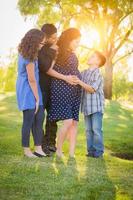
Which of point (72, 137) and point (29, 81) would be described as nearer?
point (29, 81)

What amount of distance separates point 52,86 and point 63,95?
242 millimetres

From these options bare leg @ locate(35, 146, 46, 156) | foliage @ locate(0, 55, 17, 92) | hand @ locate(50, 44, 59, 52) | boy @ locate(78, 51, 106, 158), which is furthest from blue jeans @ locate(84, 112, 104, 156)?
foliage @ locate(0, 55, 17, 92)

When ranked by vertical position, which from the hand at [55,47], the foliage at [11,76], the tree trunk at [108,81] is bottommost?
the foliage at [11,76]

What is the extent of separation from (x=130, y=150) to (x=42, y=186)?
5.97 meters

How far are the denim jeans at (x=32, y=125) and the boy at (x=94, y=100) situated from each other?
1061mm

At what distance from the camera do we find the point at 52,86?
26.2 feet

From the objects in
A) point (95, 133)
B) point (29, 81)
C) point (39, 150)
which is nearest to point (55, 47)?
point (29, 81)

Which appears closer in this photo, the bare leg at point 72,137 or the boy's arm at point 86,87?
the boy's arm at point 86,87

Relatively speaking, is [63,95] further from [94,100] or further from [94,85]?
[94,100]

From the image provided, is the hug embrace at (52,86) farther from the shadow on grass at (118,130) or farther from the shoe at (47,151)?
the shadow on grass at (118,130)

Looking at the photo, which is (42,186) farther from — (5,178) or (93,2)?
(93,2)

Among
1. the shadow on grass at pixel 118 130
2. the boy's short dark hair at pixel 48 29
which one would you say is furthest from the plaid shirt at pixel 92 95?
the shadow on grass at pixel 118 130

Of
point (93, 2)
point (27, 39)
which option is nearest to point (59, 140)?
point (27, 39)

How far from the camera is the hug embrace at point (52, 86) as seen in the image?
7473 millimetres
